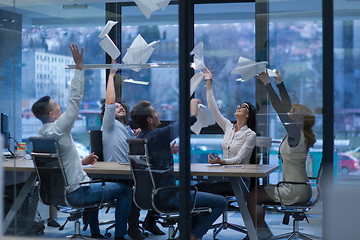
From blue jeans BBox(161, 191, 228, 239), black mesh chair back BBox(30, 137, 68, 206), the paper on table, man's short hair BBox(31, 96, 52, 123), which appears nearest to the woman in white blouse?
blue jeans BBox(161, 191, 228, 239)

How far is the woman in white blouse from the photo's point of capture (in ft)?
18.4

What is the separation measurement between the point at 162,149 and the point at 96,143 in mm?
659

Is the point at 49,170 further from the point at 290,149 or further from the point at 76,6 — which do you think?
the point at 290,149

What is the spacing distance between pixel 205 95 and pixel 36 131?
167cm

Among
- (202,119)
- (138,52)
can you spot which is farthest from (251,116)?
(138,52)

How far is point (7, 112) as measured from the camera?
512cm

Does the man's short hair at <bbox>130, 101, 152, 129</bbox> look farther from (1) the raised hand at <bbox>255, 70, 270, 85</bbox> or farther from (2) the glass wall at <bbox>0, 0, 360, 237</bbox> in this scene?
(1) the raised hand at <bbox>255, 70, 270, 85</bbox>

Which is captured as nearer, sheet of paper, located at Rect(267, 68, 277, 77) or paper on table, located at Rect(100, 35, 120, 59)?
sheet of paper, located at Rect(267, 68, 277, 77)

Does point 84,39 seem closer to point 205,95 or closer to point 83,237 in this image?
point 205,95

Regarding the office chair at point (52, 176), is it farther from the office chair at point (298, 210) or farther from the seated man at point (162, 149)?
the office chair at point (298, 210)

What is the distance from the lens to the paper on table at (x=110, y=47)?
501cm

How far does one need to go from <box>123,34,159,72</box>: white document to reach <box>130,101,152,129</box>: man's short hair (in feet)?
1.08

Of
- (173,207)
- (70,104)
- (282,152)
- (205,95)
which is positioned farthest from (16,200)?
(282,152)

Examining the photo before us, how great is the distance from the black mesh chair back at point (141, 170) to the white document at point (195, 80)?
618 mm
